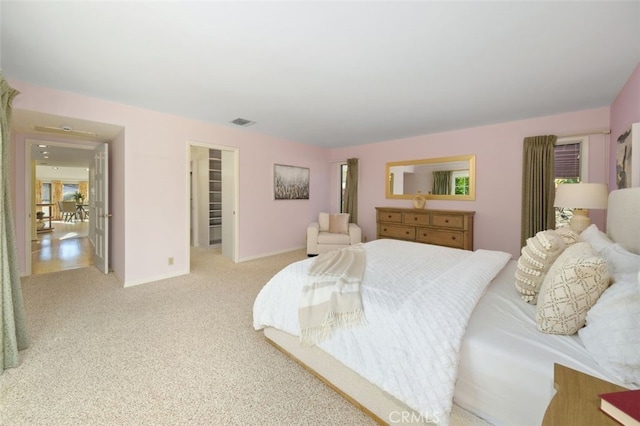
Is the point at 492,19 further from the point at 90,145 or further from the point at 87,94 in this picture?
the point at 90,145

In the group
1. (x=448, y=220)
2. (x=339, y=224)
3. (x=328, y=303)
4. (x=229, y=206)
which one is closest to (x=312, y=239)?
(x=339, y=224)

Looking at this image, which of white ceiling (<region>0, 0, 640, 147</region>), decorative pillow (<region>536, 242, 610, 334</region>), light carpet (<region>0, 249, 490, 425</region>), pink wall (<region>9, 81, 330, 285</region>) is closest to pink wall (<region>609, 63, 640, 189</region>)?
white ceiling (<region>0, 0, 640, 147</region>)

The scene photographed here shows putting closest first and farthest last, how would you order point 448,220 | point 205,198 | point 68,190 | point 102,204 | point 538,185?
point 538,185 < point 102,204 < point 448,220 < point 205,198 < point 68,190

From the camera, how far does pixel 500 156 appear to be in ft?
13.4

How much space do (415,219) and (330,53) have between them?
3370mm

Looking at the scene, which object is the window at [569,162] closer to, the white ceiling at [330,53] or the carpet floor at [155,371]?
the white ceiling at [330,53]

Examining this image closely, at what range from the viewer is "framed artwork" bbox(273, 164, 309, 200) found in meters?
5.28

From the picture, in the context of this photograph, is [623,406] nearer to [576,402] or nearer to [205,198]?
[576,402]

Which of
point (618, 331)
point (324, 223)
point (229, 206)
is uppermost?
point (229, 206)

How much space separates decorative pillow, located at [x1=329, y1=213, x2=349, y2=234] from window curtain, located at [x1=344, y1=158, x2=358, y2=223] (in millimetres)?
458

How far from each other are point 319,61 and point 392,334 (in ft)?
7.11

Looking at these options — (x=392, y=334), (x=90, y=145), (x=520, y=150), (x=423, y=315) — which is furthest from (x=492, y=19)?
(x=90, y=145)

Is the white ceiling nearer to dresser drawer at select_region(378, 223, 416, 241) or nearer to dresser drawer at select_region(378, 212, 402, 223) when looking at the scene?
dresser drawer at select_region(378, 212, 402, 223)

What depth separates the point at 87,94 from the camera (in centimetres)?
301
